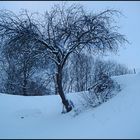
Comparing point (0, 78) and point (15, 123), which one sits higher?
point (0, 78)

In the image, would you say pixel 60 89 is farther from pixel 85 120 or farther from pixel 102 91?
pixel 85 120

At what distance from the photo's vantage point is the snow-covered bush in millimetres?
15031

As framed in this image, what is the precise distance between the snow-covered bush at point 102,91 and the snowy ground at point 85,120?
601mm

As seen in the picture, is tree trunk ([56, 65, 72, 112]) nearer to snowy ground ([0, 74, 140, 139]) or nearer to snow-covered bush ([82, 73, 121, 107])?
snowy ground ([0, 74, 140, 139])

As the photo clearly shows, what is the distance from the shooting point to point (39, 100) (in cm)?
2175

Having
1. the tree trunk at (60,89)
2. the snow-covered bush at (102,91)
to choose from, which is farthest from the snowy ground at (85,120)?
the tree trunk at (60,89)

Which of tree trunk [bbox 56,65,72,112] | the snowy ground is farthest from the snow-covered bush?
tree trunk [bbox 56,65,72,112]

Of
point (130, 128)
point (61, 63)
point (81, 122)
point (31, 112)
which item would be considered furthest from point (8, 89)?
point (130, 128)

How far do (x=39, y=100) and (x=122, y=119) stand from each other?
36.9ft

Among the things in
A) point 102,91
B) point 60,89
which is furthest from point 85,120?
point 60,89

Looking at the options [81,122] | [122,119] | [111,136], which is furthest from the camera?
[81,122]

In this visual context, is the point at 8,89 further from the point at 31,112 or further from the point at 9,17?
the point at 9,17

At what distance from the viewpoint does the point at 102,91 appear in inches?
611

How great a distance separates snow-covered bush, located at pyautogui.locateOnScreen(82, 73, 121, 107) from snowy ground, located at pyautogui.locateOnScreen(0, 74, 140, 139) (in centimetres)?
60
